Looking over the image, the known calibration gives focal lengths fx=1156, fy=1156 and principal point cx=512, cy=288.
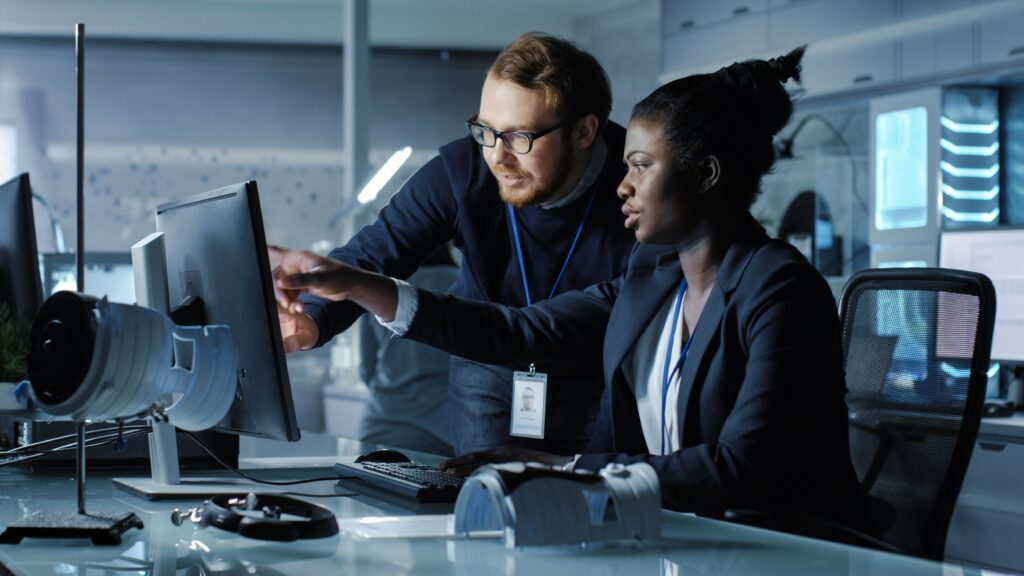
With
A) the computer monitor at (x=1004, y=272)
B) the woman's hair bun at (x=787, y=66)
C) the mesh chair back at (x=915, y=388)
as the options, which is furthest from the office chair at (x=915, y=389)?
the computer monitor at (x=1004, y=272)

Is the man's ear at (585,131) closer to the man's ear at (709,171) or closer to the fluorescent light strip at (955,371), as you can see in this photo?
the man's ear at (709,171)

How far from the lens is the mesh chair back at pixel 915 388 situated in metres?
1.76

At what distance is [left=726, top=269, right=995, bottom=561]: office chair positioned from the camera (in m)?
1.76

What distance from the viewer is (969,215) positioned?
178 inches

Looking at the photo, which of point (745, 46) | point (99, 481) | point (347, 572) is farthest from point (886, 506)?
point (745, 46)

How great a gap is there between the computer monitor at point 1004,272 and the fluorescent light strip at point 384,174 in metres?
1.81

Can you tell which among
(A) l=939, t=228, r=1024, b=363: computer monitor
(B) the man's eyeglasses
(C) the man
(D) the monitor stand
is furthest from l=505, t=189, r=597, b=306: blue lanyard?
(A) l=939, t=228, r=1024, b=363: computer monitor

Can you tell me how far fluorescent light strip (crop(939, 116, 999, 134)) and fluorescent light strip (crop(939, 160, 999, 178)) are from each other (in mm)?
142

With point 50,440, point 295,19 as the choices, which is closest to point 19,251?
point 50,440

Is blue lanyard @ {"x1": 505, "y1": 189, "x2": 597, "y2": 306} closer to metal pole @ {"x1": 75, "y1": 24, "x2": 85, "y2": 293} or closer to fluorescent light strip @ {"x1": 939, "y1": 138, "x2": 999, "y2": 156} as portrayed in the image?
metal pole @ {"x1": 75, "y1": 24, "x2": 85, "y2": 293}

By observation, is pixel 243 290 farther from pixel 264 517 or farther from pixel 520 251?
pixel 520 251

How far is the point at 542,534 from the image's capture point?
1110 mm

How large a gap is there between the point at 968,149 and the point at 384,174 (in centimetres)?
229

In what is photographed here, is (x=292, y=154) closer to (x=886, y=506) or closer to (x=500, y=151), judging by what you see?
(x=500, y=151)
